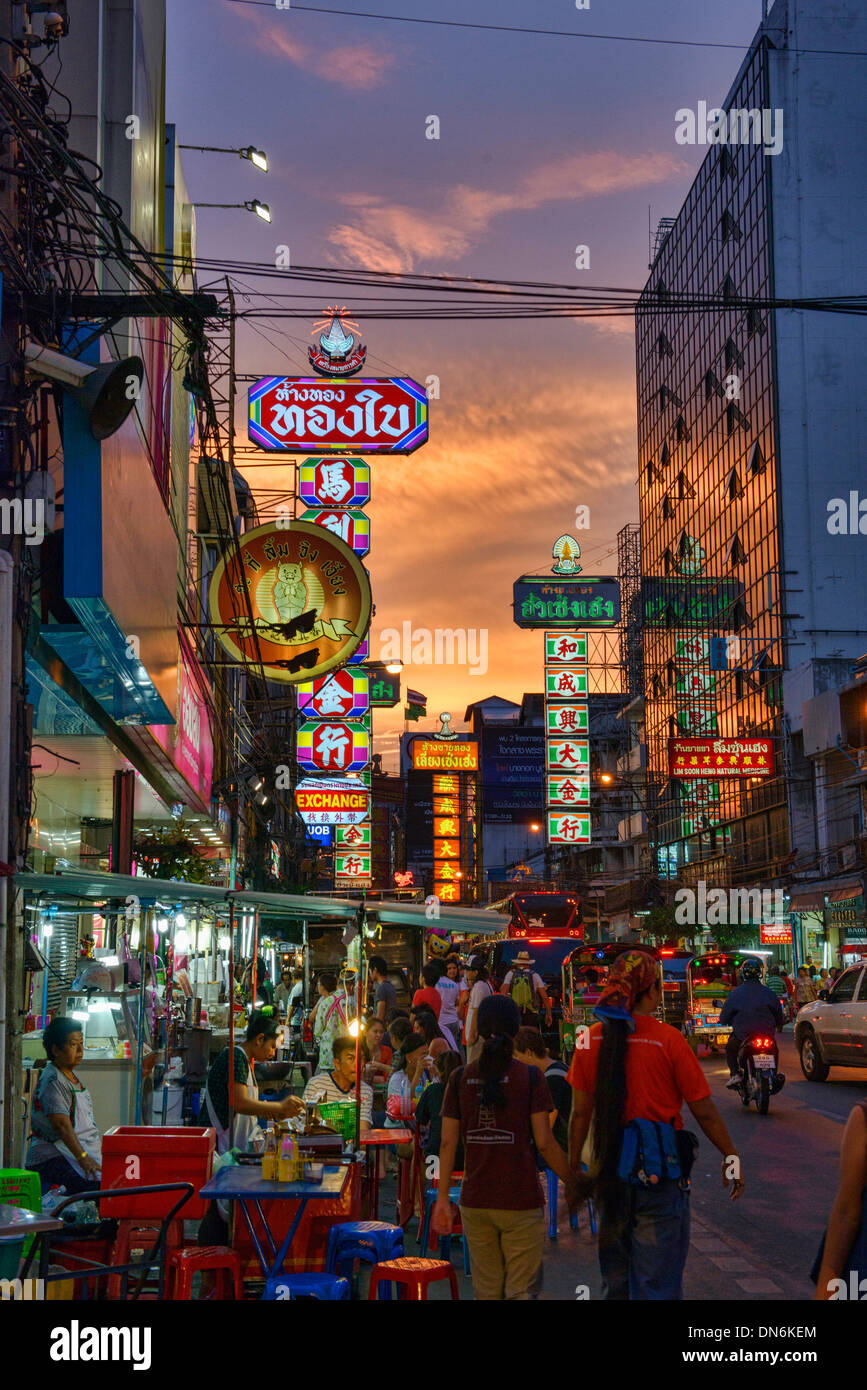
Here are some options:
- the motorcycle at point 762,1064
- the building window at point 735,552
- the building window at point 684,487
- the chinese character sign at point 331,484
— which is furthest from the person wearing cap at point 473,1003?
the building window at point 684,487

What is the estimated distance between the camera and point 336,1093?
12055mm

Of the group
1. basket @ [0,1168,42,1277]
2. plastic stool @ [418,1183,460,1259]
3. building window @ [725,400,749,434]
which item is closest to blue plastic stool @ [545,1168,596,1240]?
plastic stool @ [418,1183,460,1259]

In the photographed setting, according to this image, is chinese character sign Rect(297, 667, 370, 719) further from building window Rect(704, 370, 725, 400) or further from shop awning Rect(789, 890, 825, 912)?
building window Rect(704, 370, 725, 400)

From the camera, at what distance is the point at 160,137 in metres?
19.1

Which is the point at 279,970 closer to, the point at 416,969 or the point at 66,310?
the point at 416,969

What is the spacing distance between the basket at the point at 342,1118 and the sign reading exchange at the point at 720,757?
107ft

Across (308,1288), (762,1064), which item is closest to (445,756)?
(762,1064)

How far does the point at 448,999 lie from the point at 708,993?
Answer: 9.76 meters

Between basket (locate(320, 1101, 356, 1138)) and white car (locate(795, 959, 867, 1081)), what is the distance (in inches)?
511

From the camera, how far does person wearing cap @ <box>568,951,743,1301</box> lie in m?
6.30

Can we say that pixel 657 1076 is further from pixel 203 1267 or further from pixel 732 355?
pixel 732 355

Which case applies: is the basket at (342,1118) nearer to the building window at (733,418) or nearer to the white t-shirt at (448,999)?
the white t-shirt at (448,999)

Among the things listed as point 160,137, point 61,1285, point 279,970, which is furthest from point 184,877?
point 279,970

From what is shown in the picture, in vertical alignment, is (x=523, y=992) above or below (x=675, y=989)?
above
